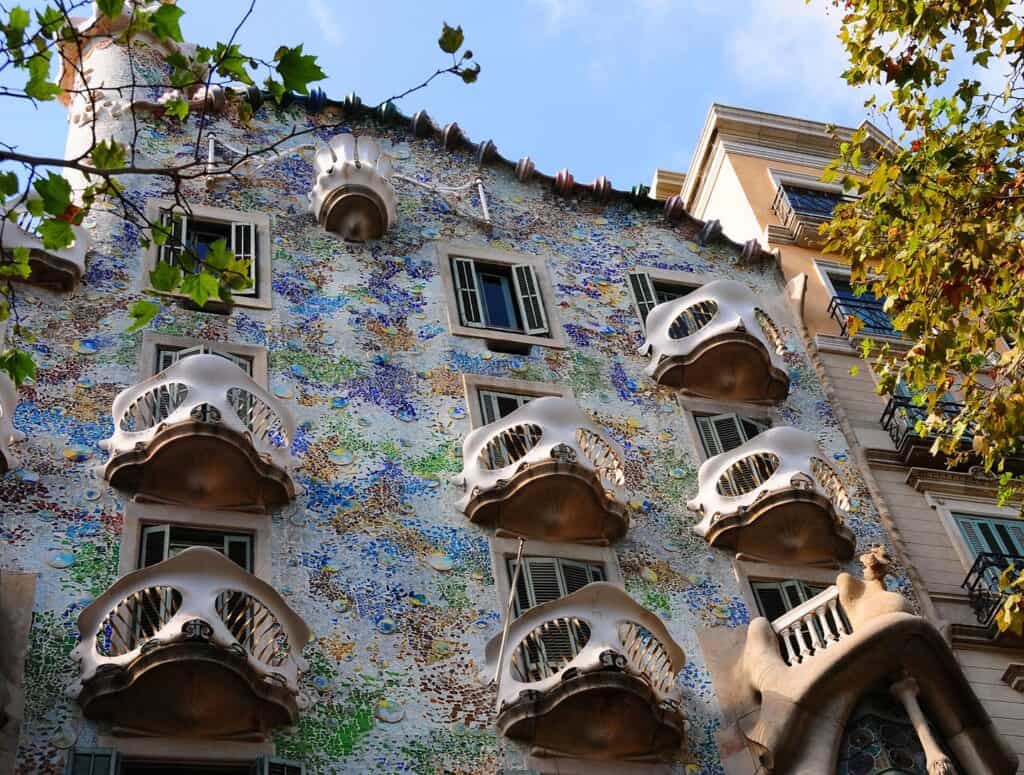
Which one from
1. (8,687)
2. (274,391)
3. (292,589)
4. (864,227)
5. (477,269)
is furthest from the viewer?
(477,269)

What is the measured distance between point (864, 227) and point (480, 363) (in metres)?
5.02

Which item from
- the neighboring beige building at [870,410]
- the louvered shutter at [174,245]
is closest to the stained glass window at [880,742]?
the neighboring beige building at [870,410]

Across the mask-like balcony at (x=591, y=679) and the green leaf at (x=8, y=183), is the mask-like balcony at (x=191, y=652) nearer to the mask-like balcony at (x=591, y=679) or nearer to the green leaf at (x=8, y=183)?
→ the mask-like balcony at (x=591, y=679)

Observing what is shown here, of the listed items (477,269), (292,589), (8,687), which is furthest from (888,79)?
(8,687)

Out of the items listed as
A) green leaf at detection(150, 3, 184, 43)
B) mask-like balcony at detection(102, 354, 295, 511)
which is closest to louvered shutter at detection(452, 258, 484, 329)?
mask-like balcony at detection(102, 354, 295, 511)

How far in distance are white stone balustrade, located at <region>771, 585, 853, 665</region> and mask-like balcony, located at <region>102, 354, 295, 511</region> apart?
5.22 meters

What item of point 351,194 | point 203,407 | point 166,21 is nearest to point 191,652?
point 203,407

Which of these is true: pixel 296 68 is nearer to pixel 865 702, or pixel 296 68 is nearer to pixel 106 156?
pixel 106 156

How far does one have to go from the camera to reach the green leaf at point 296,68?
10711 mm

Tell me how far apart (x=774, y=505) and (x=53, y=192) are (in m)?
9.05

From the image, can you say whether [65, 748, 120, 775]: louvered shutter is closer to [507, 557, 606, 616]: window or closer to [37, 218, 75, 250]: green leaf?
[37, 218, 75, 250]: green leaf

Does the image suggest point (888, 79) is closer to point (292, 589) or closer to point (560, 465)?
point (560, 465)

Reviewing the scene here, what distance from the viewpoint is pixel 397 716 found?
530 inches

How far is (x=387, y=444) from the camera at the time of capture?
16469 millimetres
